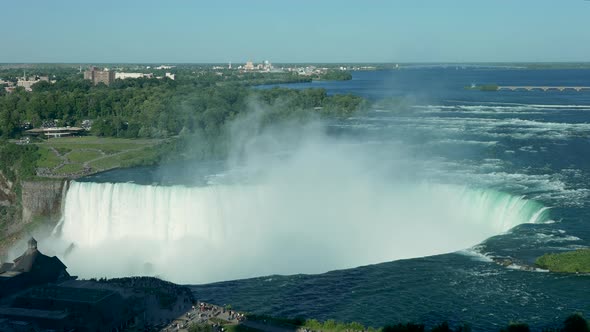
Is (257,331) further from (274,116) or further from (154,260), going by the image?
(274,116)

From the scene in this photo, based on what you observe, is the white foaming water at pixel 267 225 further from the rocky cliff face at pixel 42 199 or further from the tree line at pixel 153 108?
the tree line at pixel 153 108

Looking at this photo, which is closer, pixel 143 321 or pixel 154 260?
pixel 143 321

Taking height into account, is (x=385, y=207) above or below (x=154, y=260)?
above

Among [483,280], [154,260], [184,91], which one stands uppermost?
[184,91]

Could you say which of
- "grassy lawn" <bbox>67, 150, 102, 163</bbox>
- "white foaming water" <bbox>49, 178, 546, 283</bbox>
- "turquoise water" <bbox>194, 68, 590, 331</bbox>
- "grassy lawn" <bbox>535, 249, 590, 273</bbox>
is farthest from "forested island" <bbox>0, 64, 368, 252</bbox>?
"grassy lawn" <bbox>535, 249, 590, 273</bbox>

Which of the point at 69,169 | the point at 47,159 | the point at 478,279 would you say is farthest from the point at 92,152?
the point at 478,279

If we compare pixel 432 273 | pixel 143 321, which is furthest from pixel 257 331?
pixel 432 273

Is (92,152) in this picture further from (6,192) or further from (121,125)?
(121,125)
